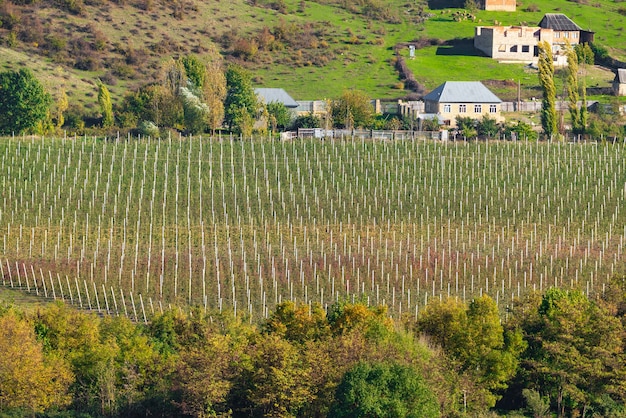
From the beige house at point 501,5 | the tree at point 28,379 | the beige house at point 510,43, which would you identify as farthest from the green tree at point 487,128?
the tree at point 28,379

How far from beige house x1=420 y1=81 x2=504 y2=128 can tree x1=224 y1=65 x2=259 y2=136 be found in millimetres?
18904

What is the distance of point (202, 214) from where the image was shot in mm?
89938

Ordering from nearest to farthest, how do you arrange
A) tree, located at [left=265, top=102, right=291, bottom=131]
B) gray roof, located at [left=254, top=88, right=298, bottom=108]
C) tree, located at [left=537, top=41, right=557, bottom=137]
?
tree, located at [left=537, top=41, right=557, bottom=137], tree, located at [left=265, top=102, right=291, bottom=131], gray roof, located at [left=254, top=88, right=298, bottom=108]

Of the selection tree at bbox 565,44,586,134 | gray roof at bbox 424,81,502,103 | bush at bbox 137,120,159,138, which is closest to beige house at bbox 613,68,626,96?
gray roof at bbox 424,81,502,103

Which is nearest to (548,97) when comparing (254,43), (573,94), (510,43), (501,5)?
(573,94)

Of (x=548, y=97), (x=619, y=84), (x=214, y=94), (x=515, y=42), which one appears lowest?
(x=548, y=97)

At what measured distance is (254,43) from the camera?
168 metres

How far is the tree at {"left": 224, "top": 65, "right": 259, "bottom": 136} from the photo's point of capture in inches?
5002

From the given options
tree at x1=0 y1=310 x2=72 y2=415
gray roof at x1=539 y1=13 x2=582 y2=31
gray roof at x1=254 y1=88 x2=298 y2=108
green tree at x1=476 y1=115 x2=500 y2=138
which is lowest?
tree at x1=0 y1=310 x2=72 y2=415

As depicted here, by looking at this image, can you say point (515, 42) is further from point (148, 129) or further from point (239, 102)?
point (148, 129)

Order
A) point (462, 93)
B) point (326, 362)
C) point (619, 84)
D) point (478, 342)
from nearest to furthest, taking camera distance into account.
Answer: point (326, 362)
point (478, 342)
point (462, 93)
point (619, 84)

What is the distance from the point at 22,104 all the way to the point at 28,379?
67213mm

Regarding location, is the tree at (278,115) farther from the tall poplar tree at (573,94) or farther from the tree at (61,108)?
the tall poplar tree at (573,94)

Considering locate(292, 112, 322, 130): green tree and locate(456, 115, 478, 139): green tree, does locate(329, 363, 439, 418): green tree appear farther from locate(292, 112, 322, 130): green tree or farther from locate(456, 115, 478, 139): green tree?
locate(292, 112, 322, 130): green tree
